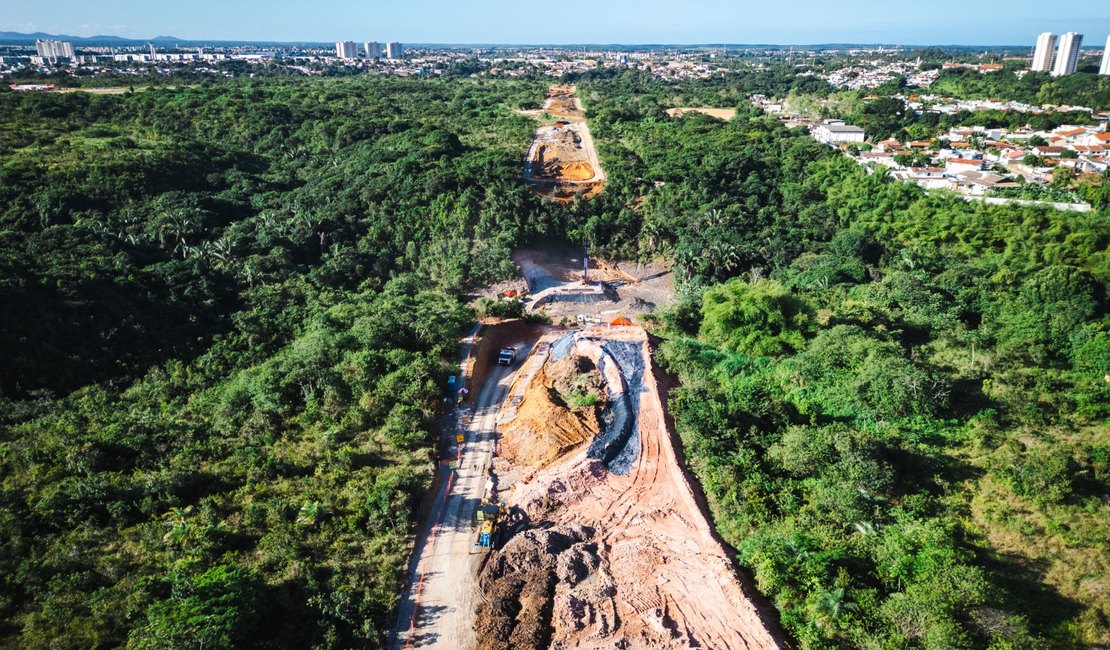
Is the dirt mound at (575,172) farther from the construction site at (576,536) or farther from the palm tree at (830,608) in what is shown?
the palm tree at (830,608)

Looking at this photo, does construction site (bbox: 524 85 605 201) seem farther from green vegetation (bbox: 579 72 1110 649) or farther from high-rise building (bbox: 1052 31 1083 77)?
high-rise building (bbox: 1052 31 1083 77)

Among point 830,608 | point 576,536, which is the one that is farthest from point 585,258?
point 830,608

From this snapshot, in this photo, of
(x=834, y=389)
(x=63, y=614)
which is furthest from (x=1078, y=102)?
(x=63, y=614)

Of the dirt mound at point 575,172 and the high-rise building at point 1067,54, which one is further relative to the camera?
the high-rise building at point 1067,54

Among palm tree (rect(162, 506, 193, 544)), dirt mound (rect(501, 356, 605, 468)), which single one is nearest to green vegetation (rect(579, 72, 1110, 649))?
dirt mound (rect(501, 356, 605, 468))

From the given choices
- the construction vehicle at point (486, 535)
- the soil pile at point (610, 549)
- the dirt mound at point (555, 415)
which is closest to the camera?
the soil pile at point (610, 549)

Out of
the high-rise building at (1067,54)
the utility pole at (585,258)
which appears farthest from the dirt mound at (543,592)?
the high-rise building at (1067,54)

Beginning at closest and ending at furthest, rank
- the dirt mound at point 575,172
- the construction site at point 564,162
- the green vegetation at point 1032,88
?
the construction site at point 564,162
the dirt mound at point 575,172
the green vegetation at point 1032,88

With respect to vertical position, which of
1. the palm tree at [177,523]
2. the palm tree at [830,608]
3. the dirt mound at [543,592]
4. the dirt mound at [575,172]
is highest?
the dirt mound at [575,172]
